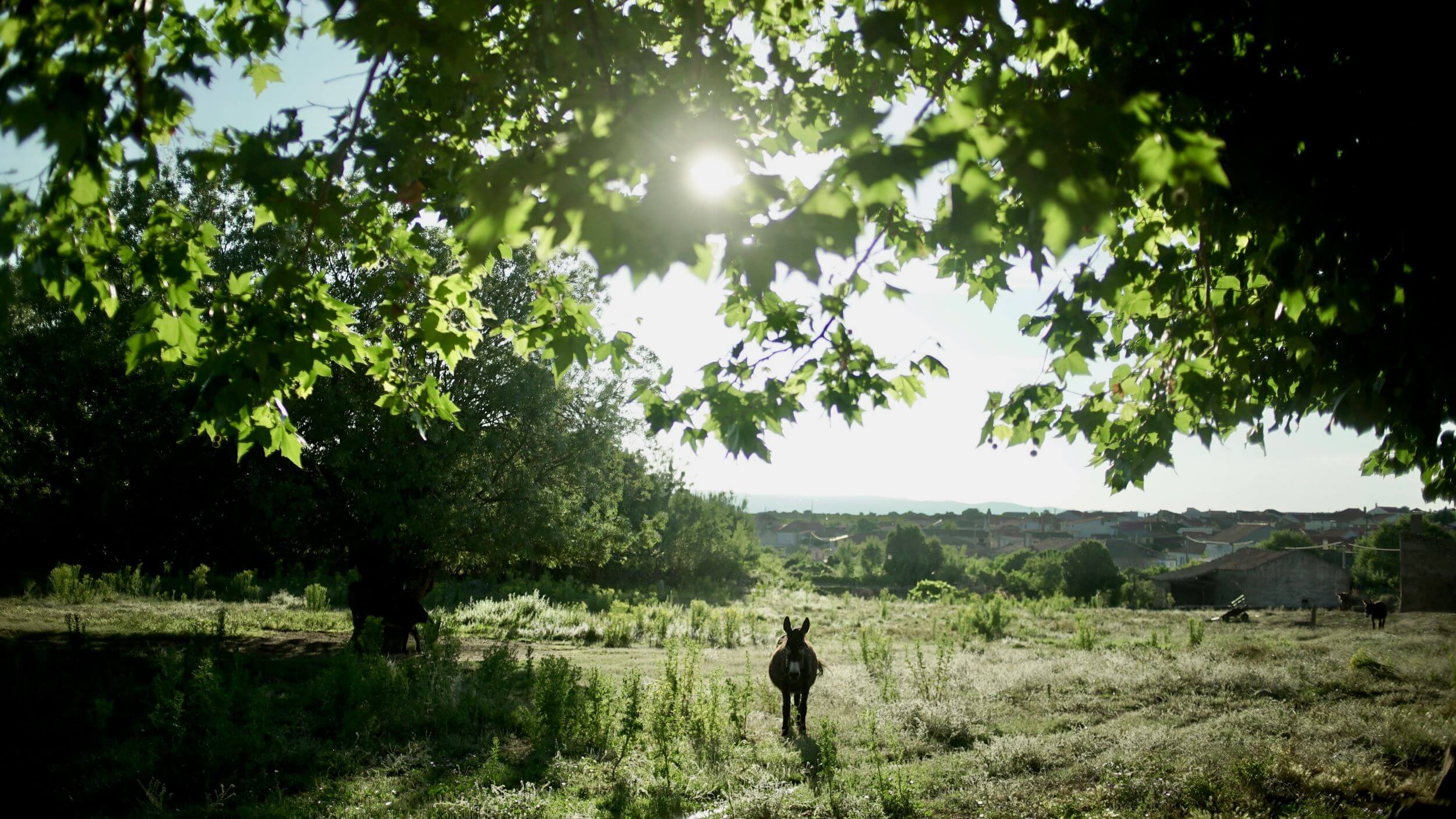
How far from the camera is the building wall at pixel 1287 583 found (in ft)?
161

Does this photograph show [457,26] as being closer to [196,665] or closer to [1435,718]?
[196,665]

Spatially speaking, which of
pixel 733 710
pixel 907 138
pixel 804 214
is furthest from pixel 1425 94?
pixel 733 710

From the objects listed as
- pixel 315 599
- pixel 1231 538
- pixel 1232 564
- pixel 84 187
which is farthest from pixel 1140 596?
pixel 1231 538

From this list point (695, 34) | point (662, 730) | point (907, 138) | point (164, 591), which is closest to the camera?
point (907, 138)

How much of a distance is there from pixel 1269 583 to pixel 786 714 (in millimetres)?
53120

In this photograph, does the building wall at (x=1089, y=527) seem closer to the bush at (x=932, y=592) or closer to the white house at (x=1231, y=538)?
→ the white house at (x=1231, y=538)

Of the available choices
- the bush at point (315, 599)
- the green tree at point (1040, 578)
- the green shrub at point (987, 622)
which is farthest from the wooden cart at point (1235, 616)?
the bush at point (315, 599)

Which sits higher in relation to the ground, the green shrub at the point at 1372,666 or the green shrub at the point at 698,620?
the green shrub at the point at 1372,666

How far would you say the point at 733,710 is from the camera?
10.2m

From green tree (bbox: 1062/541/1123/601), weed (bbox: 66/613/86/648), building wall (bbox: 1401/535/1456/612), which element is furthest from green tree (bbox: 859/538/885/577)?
weed (bbox: 66/613/86/648)

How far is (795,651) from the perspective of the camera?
1029cm

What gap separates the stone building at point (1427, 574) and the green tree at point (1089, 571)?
1442 centimetres

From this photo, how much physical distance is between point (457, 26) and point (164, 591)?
952 inches

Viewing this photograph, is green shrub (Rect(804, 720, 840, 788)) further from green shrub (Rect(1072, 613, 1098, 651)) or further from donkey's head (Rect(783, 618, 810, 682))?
green shrub (Rect(1072, 613, 1098, 651))
